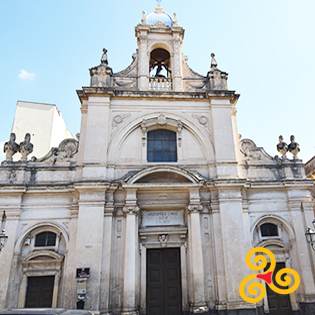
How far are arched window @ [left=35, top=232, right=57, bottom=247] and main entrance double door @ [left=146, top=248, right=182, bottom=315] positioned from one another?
13.6 ft

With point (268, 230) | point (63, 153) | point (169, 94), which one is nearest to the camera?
point (268, 230)

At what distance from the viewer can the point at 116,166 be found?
504 inches

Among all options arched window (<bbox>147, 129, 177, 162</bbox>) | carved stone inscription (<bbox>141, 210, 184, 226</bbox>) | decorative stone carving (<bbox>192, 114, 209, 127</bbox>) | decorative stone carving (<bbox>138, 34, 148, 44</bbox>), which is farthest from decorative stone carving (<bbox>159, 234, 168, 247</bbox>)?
decorative stone carving (<bbox>138, 34, 148, 44</bbox>)

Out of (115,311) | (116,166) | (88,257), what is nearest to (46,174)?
(116,166)

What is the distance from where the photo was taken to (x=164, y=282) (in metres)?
11.7

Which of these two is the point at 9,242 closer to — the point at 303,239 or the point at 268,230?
the point at 268,230

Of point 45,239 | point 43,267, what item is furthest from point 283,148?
point 43,267

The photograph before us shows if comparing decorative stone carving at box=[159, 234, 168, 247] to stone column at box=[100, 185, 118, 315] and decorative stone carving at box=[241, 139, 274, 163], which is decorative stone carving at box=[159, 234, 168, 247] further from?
decorative stone carving at box=[241, 139, 274, 163]

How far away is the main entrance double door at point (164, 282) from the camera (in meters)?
11.3

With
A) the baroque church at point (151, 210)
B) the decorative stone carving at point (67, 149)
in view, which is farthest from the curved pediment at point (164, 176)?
the decorative stone carving at point (67, 149)

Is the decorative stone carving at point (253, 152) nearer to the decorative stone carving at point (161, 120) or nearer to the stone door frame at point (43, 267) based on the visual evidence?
the decorative stone carving at point (161, 120)

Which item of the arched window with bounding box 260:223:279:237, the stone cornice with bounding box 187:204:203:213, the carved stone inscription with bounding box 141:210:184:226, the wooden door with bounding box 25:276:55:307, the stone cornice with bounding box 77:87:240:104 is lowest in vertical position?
the wooden door with bounding box 25:276:55:307

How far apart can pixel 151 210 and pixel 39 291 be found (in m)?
5.57

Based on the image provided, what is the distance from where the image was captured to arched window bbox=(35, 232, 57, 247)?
38.8ft
